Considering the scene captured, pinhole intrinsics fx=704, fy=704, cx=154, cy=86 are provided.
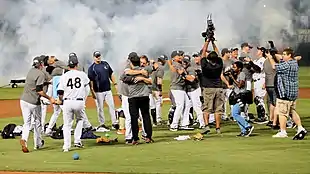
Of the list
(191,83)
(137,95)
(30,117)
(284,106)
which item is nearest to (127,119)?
(137,95)

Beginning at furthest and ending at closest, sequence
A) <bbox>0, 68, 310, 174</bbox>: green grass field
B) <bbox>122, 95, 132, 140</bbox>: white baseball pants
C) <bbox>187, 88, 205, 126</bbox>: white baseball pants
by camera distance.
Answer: <bbox>187, 88, 205, 126</bbox>: white baseball pants < <bbox>122, 95, 132, 140</bbox>: white baseball pants < <bbox>0, 68, 310, 174</bbox>: green grass field

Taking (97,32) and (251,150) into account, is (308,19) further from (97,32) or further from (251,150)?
(251,150)

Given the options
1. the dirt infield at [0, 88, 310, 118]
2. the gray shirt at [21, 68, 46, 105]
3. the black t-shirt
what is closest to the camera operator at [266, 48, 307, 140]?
the black t-shirt

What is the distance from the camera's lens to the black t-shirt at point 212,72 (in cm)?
1662

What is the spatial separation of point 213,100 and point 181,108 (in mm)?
1524

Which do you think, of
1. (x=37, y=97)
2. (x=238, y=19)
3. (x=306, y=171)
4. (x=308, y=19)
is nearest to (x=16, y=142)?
(x=37, y=97)

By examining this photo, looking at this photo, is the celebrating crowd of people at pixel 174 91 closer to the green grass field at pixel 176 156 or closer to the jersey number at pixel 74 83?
the jersey number at pixel 74 83

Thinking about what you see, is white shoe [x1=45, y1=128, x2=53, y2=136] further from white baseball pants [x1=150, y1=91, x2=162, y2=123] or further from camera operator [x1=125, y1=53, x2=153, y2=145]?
white baseball pants [x1=150, y1=91, x2=162, y2=123]

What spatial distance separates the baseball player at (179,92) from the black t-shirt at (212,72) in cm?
135

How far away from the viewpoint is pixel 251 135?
16.5m

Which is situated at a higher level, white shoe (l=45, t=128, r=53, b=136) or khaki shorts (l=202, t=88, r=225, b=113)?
khaki shorts (l=202, t=88, r=225, b=113)

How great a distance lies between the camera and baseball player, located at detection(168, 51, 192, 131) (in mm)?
18047

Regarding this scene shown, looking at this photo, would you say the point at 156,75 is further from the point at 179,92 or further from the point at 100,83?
the point at 100,83

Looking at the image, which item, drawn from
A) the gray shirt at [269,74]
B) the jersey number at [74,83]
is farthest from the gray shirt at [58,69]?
the gray shirt at [269,74]
